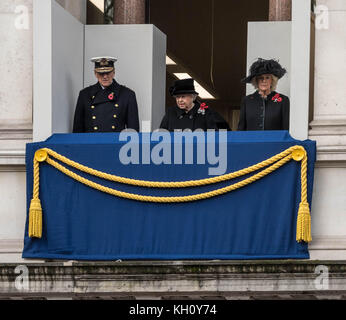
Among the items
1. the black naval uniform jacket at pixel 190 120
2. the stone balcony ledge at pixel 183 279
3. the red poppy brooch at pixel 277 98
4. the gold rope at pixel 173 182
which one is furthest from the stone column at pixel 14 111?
the red poppy brooch at pixel 277 98

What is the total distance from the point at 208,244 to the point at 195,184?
0.83 m

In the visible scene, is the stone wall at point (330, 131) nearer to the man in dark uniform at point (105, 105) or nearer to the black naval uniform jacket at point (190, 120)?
the black naval uniform jacket at point (190, 120)

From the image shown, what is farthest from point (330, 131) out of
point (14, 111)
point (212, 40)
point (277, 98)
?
point (212, 40)

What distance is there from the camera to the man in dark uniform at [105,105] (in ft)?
73.5

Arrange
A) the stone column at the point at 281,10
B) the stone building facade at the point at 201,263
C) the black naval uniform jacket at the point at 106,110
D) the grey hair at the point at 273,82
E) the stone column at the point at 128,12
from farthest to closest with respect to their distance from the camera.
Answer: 1. the stone column at the point at 128,12
2. the stone column at the point at 281,10
3. the black naval uniform jacket at the point at 106,110
4. the grey hair at the point at 273,82
5. the stone building facade at the point at 201,263

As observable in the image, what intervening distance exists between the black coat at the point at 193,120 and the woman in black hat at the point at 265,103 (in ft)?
1.18

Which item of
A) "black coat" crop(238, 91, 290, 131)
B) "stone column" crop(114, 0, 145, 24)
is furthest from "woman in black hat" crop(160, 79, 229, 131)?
"stone column" crop(114, 0, 145, 24)

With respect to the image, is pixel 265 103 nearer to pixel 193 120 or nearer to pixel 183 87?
pixel 193 120

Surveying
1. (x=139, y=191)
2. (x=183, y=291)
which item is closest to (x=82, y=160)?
(x=139, y=191)

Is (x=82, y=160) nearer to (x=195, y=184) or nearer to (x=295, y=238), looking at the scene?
(x=195, y=184)

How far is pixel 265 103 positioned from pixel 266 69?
0.48m

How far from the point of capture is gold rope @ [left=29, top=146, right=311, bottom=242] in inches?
812

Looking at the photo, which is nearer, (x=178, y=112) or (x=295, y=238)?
(x=295, y=238)
